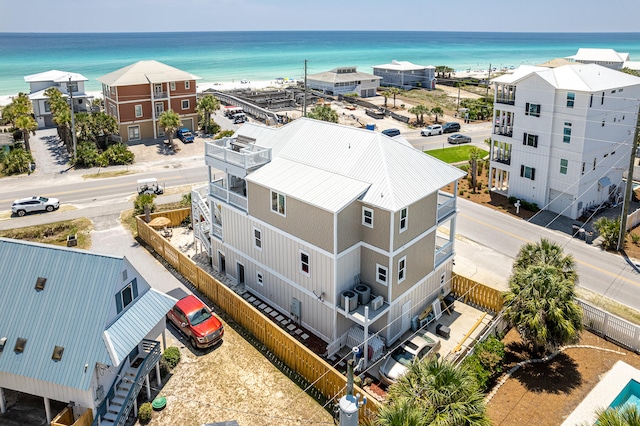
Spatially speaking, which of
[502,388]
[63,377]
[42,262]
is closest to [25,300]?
[42,262]

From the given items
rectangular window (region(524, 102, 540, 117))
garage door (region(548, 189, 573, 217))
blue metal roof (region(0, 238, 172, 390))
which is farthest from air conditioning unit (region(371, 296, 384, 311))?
rectangular window (region(524, 102, 540, 117))

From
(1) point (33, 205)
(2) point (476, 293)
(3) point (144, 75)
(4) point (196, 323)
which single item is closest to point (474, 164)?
(2) point (476, 293)

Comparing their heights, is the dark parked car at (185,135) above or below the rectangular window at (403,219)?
below

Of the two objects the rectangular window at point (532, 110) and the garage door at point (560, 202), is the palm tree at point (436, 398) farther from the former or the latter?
the rectangular window at point (532, 110)

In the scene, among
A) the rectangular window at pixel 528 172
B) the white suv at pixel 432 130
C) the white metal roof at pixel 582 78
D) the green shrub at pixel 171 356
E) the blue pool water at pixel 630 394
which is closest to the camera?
the blue pool water at pixel 630 394

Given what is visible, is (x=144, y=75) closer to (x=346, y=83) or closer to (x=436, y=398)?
(x=346, y=83)

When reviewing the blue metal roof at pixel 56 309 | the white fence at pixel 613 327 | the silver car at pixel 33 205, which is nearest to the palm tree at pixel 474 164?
the white fence at pixel 613 327
